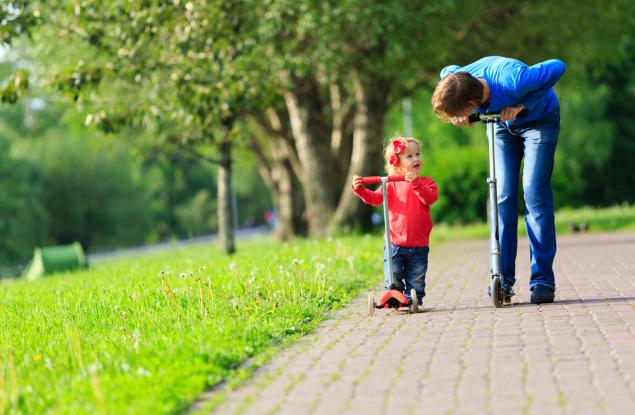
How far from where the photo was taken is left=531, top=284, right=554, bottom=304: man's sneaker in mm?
7617

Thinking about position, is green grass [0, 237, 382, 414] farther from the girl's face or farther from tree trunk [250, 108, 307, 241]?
tree trunk [250, 108, 307, 241]

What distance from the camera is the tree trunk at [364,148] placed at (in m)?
21.8

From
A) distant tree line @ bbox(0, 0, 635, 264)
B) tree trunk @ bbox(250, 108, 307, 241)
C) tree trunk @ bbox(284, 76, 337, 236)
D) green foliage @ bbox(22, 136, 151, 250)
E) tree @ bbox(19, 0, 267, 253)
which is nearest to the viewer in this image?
tree @ bbox(19, 0, 267, 253)

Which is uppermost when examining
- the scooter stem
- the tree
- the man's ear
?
the tree

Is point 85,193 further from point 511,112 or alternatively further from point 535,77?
point 535,77

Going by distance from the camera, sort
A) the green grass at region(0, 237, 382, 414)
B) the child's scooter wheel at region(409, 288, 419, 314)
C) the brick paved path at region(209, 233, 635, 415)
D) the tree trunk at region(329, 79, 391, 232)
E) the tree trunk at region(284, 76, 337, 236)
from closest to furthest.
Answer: the brick paved path at region(209, 233, 635, 415) → the green grass at region(0, 237, 382, 414) → the child's scooter wheel at region(409, 288, 419, 314) → the tree trunk at region(329, 79, 391, 232) → the tree trunk at region(284, 76, 337, 236)

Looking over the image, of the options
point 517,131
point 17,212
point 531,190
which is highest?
point 517,131

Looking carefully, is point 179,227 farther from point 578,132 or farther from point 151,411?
point 151,411

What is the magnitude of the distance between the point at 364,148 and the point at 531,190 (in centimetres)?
1429

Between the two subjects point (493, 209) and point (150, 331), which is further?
point (493, 209)

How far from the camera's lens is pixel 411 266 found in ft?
25.4

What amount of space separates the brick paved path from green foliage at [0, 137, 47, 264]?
147 feet

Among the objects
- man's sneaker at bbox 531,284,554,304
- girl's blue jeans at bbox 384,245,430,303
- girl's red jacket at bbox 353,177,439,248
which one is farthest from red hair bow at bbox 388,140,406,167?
man's sneaker at bbox 531,284,554,304

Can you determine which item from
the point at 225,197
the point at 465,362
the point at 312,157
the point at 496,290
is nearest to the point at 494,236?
the point at 496,290
